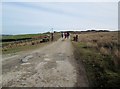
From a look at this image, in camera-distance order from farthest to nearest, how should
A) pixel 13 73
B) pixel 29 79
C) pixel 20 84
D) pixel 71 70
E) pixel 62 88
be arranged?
1. pixel 71 70
2. pixel 13 73
3. pixel 29 79
4. pixel 20 84
5. pixel 62 88

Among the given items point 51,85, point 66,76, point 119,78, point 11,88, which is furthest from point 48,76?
point 119,78

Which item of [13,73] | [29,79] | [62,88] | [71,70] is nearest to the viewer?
[62,88]

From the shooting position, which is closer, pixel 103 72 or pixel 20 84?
pixel 20 84

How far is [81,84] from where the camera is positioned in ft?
28.9

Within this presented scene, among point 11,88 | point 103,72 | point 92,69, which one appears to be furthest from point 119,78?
point 11,88

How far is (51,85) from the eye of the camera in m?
8.56

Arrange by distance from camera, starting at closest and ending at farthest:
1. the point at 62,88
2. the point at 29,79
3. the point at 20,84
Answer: the point at 62,88 < the point at 20,84 < the point at 29,79

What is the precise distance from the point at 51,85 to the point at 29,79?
4.32 ft

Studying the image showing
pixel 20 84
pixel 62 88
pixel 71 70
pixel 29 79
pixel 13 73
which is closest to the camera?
pixel 62 88

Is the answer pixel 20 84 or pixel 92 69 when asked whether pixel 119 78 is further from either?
pixel 20 84

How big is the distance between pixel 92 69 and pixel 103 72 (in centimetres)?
87

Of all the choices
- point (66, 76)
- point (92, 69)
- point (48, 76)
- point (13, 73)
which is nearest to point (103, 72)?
point (92, 69)

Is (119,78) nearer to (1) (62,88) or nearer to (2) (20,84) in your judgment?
(1) (62,88)

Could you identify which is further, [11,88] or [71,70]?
[71,70]
